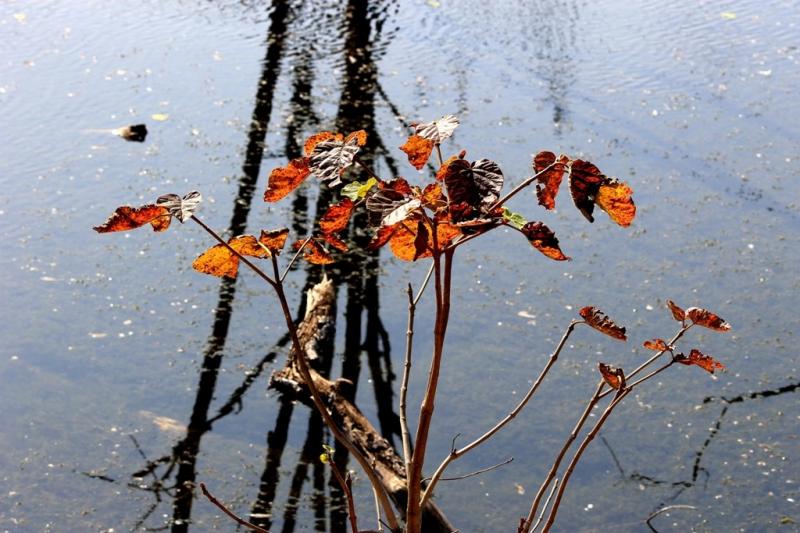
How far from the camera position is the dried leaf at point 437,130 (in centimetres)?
193

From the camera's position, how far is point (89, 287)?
490cm

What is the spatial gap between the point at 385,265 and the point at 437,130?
3242mm

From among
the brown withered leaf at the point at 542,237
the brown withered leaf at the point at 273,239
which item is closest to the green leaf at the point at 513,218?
the brown withered leaf at the point at 542,237

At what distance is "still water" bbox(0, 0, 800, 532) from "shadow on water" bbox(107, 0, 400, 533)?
0.01m

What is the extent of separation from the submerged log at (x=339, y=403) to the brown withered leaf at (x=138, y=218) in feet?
5.21

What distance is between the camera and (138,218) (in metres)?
1.90

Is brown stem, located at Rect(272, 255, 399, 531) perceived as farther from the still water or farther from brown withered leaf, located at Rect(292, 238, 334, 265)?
the still water

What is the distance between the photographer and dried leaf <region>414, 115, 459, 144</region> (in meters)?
1.93

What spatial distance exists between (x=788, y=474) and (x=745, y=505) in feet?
0.86

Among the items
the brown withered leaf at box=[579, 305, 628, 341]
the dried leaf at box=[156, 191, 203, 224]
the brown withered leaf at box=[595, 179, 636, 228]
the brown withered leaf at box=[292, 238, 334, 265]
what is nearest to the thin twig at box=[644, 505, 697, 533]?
the brown withered leaf at box=[579, 305, 628, 341]

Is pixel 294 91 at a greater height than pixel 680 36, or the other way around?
pixel 680 36

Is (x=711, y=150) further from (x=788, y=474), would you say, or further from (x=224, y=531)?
(x=224, y=531)

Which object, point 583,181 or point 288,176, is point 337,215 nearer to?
point 288,176

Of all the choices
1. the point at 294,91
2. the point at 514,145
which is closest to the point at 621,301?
the point at 514,145
